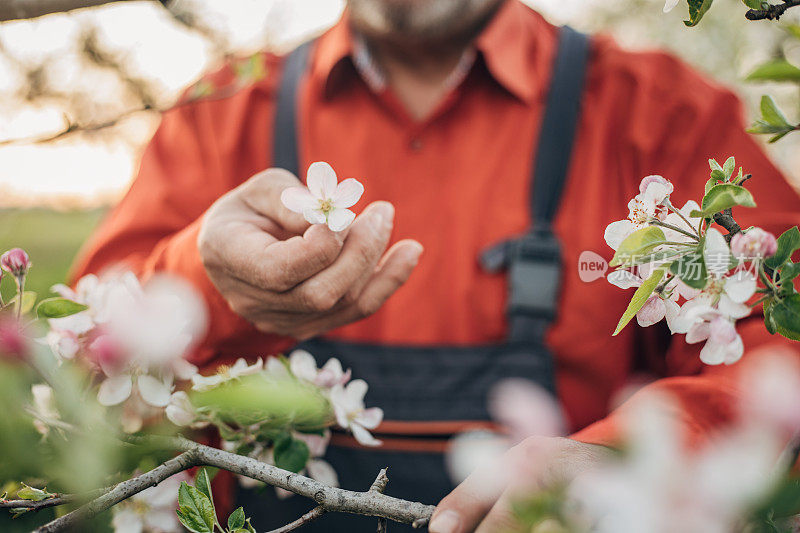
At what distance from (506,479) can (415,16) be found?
127 centimetres

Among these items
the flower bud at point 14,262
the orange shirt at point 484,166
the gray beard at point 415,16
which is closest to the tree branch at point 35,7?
the flower bud at point 14,262

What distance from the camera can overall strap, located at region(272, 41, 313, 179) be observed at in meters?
1.40

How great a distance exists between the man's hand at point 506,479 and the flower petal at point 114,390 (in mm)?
321

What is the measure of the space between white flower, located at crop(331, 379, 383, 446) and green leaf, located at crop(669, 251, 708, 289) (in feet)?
1.40

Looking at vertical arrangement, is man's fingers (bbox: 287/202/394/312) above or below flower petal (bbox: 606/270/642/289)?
below

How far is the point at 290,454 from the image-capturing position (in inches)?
25.5

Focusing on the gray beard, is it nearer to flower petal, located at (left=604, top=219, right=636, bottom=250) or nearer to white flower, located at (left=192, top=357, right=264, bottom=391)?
white flower, located at (left=192, top=357, right=264, bottom=391)

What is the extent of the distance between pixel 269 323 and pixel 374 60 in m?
1.05

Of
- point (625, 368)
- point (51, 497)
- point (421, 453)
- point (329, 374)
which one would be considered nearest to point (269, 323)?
point (329, 374)

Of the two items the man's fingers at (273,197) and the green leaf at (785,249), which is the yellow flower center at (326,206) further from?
the green leaf at (785,249)

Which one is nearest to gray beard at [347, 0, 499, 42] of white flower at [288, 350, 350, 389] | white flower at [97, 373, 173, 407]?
white flower at [288, 350, 350, 389]

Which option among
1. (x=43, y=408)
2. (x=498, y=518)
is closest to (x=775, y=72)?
(x=498, y=518)

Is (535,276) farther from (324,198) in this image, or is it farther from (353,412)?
(324,198)

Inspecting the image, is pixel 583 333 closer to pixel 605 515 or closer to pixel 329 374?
pixel 329 374
